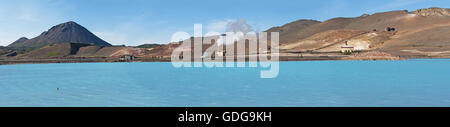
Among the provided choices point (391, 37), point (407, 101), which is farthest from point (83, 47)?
point (407, 101)

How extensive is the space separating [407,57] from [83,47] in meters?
148

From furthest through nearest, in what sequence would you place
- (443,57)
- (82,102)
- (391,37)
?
(391,37) < (443,57) < (82,102)

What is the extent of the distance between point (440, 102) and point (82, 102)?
2119 cm

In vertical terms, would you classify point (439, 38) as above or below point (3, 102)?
above

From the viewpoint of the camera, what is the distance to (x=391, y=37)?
152250 millimetres

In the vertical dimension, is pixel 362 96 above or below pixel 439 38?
below
